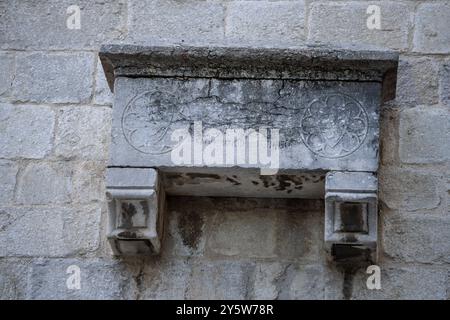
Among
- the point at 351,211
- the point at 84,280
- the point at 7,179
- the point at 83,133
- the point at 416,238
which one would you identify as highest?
the point at 83,133

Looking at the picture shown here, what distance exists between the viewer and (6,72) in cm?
390

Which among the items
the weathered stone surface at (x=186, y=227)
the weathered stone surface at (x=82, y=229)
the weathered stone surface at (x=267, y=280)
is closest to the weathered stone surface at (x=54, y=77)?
the weathered stone surface at (x=82, y=229)

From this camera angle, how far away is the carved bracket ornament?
3414 millimetres

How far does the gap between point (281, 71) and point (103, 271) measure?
103 cm

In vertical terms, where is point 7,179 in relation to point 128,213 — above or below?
above

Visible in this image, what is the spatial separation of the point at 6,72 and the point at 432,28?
1.81 metres

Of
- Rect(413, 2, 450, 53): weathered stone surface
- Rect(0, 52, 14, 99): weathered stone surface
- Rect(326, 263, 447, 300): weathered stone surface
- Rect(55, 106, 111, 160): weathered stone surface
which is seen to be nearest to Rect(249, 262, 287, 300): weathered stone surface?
Rect(326, 263, 447, 300): weathered stone surface

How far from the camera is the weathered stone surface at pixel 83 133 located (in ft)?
12.3

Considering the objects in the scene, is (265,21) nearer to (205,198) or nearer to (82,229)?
(205,198)

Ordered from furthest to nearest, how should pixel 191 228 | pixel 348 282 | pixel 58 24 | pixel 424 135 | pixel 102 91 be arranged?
pixel 58 24 → pixel 102 91 → pixel 424 135 → pixel 191 228 → pixel 348 282

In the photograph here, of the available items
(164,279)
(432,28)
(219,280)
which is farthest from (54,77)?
(432,28)

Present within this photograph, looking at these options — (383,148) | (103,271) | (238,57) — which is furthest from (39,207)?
(383,148)

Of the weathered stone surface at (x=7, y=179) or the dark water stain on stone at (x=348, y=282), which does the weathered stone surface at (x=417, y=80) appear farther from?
the weathered stone surface at (x=7, y=179)

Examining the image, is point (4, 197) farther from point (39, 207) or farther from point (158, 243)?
point (158, 243)
